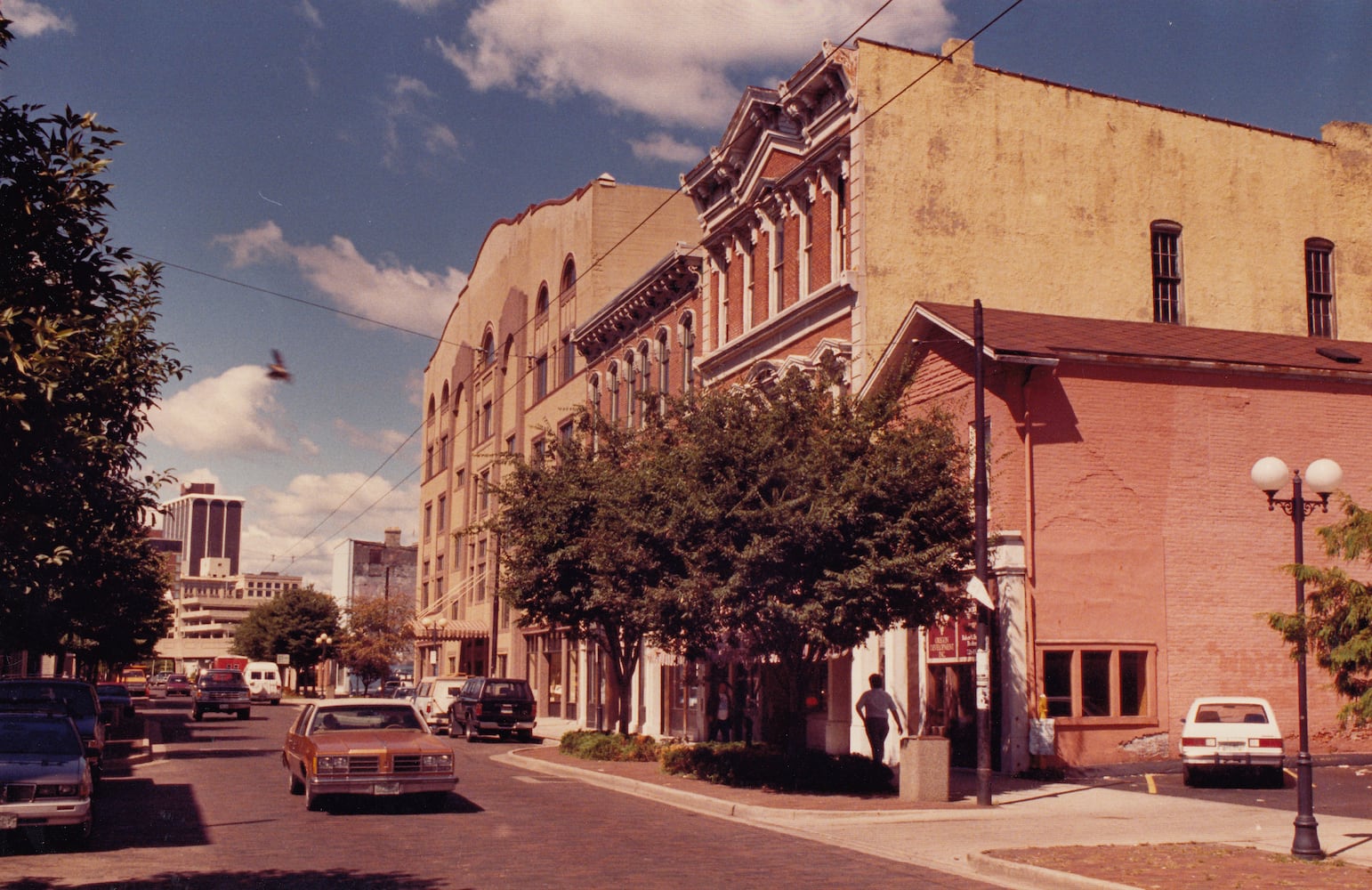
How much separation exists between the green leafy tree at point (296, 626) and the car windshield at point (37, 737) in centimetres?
7934

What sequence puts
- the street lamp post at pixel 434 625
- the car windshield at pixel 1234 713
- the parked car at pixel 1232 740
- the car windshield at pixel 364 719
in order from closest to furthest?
the car windshield at pixel 364 719 → the parked car at pixel 1232 740 → the car windshield at pixel 1234 713 → the street lamp post at pixel 434 625

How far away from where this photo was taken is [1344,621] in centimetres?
1386

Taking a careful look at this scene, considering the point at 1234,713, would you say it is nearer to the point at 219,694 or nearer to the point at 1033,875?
the point at 1033,875

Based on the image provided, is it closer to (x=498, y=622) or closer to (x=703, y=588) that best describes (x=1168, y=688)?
(x=703, y=588)

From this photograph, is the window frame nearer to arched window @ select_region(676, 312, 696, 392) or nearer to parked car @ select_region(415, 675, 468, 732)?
arched window @ select_region(676, 312, 696, 392)

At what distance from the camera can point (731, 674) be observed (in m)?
36.4

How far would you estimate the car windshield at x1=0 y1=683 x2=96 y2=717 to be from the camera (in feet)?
75.6

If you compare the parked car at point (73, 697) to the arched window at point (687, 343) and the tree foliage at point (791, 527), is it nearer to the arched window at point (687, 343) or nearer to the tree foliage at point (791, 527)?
the tree foliage at point (791, 527)

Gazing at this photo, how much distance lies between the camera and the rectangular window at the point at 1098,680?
25.4 metres

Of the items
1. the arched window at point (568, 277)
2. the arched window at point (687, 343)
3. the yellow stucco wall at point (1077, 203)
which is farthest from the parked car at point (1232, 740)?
the arched window at point (568, 277)

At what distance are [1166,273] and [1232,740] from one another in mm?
13933

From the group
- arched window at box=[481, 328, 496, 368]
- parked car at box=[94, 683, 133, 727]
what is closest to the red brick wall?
parked car at box=[94, 683, 133, 727]

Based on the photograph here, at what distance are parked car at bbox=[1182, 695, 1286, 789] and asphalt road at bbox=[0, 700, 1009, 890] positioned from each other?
8.68m

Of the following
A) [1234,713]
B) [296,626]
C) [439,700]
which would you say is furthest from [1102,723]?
[296,626]
